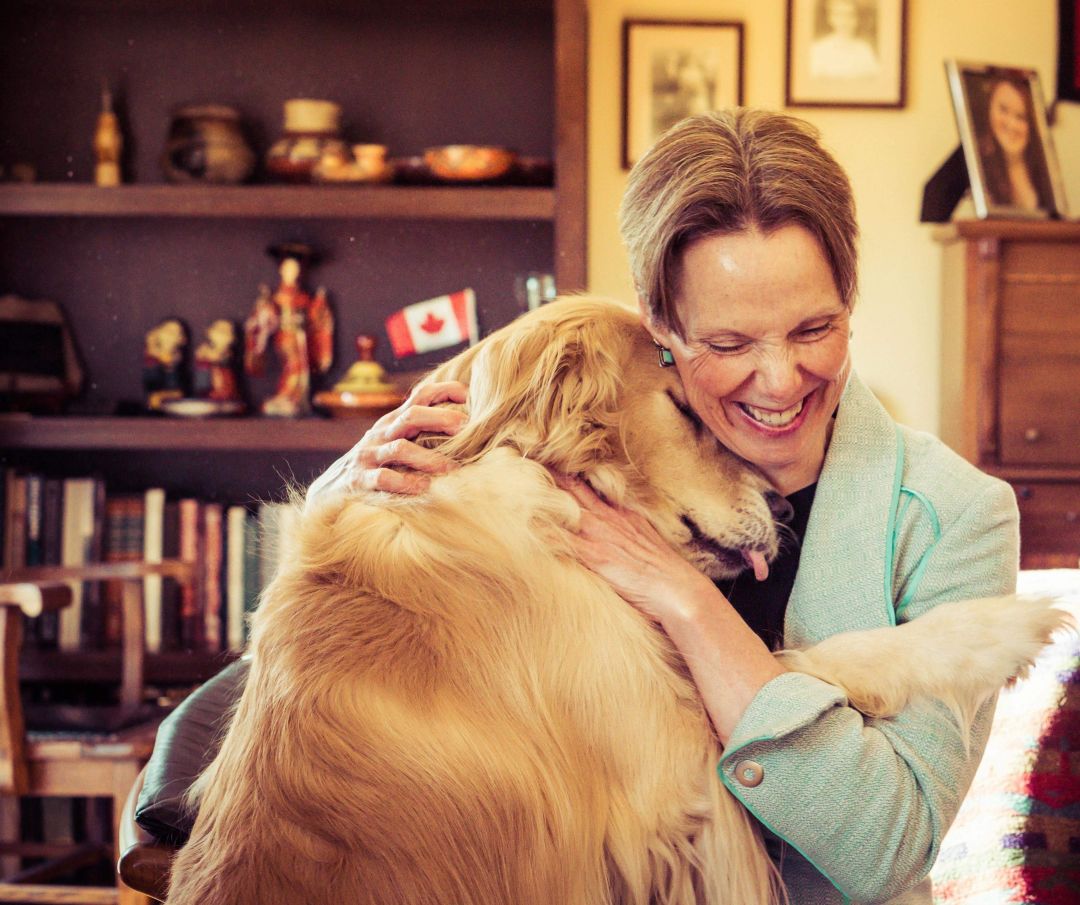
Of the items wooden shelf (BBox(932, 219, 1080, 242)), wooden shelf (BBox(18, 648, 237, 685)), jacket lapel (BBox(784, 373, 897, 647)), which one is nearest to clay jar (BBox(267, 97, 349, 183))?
wooden shelf (BBox(18, 648, 237, 685))

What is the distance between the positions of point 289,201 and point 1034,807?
213cm

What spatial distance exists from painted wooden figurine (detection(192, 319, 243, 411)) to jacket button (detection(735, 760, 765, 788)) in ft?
7.27

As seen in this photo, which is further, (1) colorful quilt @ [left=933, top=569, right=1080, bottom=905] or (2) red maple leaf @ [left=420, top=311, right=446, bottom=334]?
(2) red maple leaf @ [left=420, top=311, right=446, bottom=334]

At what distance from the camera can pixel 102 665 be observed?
2902 mm

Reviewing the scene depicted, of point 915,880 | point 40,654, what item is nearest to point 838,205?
point 915,880

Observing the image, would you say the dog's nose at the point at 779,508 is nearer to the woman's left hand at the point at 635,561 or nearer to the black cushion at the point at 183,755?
the woman's left hand at the point at 635,561

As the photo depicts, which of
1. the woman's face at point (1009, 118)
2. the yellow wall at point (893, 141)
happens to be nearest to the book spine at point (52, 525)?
the yellow wall at point (893, 141)

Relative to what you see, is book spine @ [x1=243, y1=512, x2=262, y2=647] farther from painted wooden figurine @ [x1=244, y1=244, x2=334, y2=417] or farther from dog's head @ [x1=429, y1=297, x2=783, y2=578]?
dog's head @ [x1=429, y1=297, x2=783, y2=578]

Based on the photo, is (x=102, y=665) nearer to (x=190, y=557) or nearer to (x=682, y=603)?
(x=190, y=557)

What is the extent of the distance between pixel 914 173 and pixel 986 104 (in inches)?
12.9

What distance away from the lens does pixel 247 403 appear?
A: 3104mm

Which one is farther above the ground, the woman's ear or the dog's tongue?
the woman's ear

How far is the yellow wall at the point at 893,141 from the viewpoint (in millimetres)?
3172

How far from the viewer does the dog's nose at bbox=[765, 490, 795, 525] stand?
1.25 m
